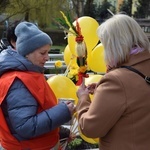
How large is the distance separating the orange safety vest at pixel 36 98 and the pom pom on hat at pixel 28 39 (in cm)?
15

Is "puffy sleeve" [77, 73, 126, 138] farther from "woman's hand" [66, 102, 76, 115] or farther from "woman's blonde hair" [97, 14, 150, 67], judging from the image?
"woman's hand" [66, 102, 76, 115]

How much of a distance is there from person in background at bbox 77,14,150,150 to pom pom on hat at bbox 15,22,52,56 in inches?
15.9

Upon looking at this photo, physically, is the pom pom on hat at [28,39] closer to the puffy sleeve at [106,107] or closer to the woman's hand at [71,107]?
the woman's hand at [71,107]

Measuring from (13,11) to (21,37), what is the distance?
65.6ft

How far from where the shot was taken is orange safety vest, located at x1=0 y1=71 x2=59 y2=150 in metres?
2.04

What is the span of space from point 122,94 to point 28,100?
535 millimetres

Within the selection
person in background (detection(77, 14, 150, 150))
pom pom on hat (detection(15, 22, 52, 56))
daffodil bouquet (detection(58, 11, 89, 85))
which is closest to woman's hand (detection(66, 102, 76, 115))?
person in background (detection(77, 14, 150, 150))

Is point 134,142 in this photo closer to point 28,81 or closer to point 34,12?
point 28,81

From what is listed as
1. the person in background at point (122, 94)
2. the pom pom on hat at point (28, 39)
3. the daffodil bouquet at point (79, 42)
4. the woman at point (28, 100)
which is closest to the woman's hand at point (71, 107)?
the woman at point (28, 100)

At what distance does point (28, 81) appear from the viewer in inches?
80.2

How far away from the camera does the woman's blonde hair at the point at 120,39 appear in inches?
73.4

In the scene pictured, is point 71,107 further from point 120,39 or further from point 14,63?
point 120,39

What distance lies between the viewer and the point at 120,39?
1.86m

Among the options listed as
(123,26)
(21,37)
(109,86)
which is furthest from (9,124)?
(123,26)
